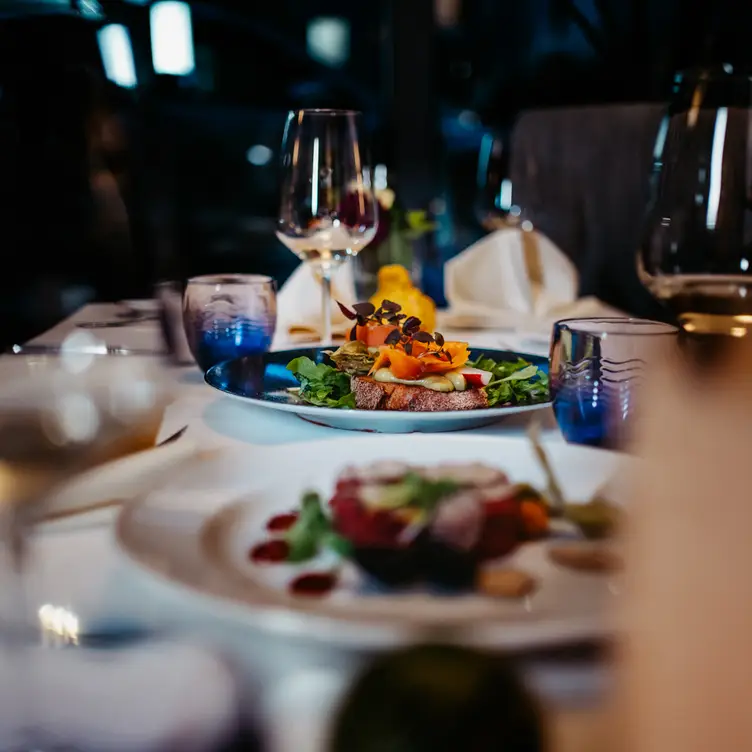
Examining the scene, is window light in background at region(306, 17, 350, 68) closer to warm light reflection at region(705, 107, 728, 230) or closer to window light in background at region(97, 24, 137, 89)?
window light in background at region(97, 24, 137, 89)

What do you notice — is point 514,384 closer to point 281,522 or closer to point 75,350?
point 281,522

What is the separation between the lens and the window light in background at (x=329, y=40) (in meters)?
3.95

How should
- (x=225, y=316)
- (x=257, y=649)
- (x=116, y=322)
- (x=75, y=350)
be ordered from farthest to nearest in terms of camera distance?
(x=116, y=322)
(x=75, y=350)
(x=225, y=316)
(x=257, y=649)

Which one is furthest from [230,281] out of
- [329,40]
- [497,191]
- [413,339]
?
[329,40]

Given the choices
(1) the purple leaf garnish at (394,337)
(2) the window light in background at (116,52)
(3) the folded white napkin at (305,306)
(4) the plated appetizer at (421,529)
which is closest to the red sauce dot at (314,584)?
(4) the plated appetizer at (421,529)

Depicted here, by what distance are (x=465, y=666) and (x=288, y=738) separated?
3.5 inches

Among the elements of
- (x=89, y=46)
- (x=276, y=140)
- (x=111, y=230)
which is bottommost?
(x=111, y=230)

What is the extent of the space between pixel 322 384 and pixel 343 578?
43 cm

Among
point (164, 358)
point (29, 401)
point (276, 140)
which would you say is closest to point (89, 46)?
point (276, 140)

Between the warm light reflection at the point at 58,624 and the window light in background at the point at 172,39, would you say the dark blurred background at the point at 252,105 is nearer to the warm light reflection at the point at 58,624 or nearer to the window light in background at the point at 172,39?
the window light in background at the point at 172,39

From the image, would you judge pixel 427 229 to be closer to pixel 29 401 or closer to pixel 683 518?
pixel 29 401

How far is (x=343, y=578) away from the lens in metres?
0.41

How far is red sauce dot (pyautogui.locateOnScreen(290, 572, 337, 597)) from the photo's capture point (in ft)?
1.32

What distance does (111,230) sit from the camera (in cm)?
396
